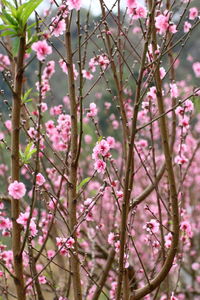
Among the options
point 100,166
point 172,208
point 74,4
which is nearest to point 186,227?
point 172,208

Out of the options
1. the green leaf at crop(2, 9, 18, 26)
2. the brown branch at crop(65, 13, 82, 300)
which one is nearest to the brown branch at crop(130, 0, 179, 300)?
the brown branch at crop(65, 13, 82, 300)

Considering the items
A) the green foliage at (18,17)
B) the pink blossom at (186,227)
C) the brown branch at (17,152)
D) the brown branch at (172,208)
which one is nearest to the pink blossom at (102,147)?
the brown branch at (172,208)

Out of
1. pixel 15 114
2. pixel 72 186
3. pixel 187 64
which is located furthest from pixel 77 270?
pixel 187 64

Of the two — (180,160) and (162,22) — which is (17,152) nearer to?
(162,22)

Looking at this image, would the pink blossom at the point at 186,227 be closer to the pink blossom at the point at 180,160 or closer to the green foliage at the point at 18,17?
the pink blossom at the point at 180,160

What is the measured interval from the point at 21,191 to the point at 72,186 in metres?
0.47

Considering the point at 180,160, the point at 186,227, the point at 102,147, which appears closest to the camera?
the point at 102,147

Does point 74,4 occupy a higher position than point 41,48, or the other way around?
point 74,4

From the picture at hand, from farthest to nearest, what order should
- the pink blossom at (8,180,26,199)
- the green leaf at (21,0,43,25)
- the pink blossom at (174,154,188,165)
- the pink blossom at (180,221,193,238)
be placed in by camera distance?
the pink blossom at (180,221,193,238) < the pink blossom at (174,154,188,165) < the pink blossom at (8,180,26,199) < the green leaf at (21,0,43,25)

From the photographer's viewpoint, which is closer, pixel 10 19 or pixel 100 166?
pixel 10 19

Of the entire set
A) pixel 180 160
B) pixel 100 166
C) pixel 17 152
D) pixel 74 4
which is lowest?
pixel 17 152

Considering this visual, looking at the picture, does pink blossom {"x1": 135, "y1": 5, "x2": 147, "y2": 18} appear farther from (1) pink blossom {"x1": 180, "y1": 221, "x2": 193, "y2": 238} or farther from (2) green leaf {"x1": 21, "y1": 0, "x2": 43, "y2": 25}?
(1) pink blossom {"x1": 180, "y1": 221, "x2": 193, "y2": 238}

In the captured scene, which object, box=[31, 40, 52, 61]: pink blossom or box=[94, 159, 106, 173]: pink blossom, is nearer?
box=[31, 40, 52, 61]: pink blossom

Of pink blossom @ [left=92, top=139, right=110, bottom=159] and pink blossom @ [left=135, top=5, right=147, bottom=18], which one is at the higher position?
pink blossom @ [left=135, top=5, right=147, bottom=18]
